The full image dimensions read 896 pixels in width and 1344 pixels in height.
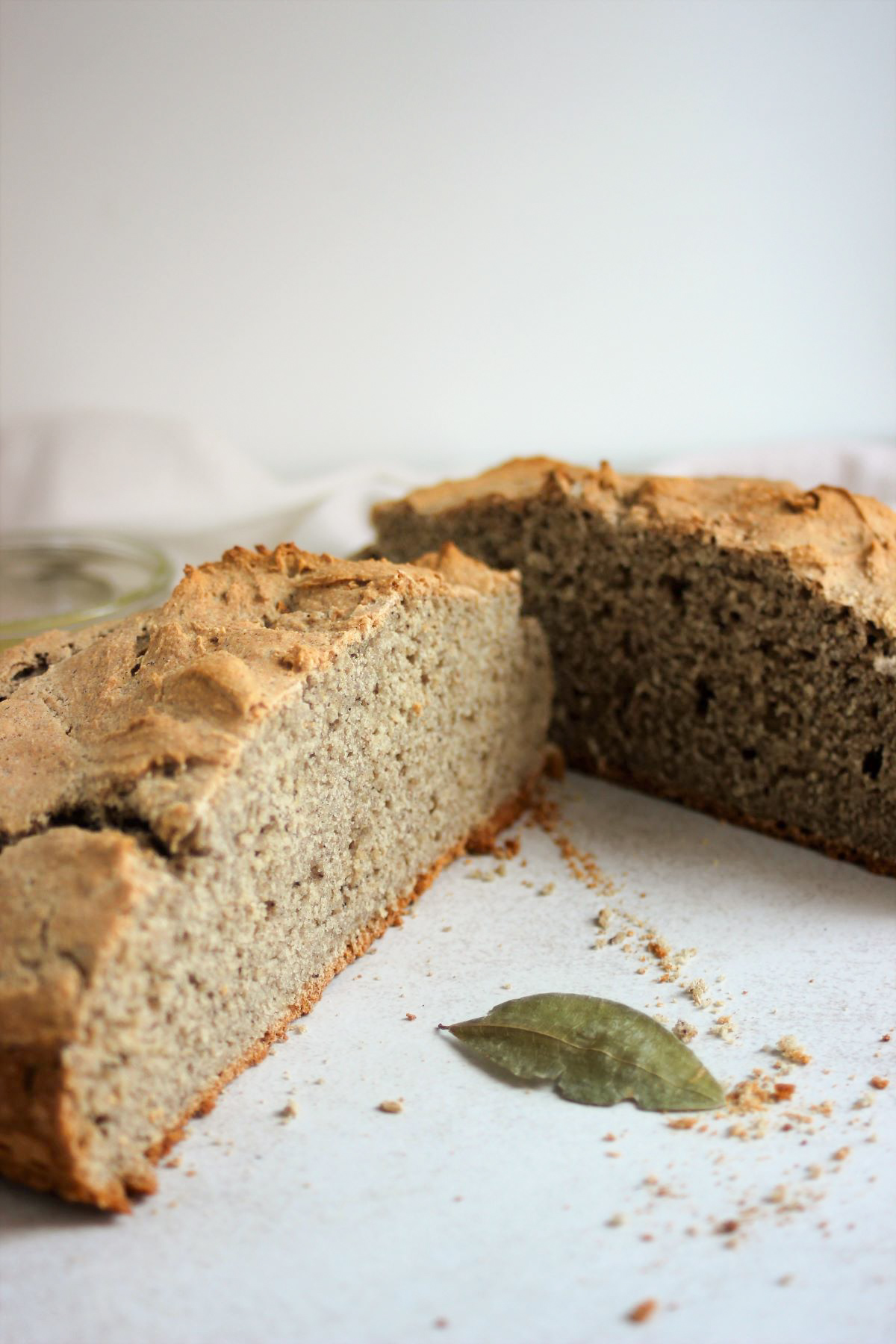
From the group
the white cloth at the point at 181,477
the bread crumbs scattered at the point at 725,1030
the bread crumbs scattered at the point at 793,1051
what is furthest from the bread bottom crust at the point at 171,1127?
the white cloth at the point at 181,477

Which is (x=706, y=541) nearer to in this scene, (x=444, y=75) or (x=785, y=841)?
(x=785, y=841)

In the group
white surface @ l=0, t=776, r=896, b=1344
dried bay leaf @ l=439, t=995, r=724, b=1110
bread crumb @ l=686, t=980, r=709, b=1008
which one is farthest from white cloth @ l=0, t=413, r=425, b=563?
dried bay leaf @ l=439, t=995, r=724, b=1110

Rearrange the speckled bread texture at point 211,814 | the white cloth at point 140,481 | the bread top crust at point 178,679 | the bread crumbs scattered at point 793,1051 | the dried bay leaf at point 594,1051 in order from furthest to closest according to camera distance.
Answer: the white cloth at point 140,481, the bread crumbs scattered at point 793,1051, the dried bay leaf at point 594,1051, the bread top crust at point 178,679, the speckled bread texture at point 211,814

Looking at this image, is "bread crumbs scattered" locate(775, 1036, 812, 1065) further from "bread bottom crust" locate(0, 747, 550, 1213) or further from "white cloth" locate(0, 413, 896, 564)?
"white cloth" locate(0, 413, 896, 564)

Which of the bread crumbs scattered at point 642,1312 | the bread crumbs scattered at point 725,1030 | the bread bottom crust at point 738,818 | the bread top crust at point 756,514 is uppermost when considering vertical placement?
the bread top crust at point 756,514

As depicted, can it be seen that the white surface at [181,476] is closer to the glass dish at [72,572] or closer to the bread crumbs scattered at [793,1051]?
the glass dish at [72,572]

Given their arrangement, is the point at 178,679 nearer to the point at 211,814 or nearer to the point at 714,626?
the point at 211,814

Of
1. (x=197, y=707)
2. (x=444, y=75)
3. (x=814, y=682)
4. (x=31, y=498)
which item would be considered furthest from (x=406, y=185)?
(x=197, y=707)
